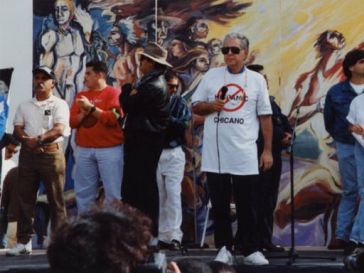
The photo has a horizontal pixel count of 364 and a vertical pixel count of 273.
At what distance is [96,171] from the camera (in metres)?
9.85

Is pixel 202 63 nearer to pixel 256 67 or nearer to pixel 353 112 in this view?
pixel 256 67

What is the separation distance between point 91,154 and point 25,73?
1468mm

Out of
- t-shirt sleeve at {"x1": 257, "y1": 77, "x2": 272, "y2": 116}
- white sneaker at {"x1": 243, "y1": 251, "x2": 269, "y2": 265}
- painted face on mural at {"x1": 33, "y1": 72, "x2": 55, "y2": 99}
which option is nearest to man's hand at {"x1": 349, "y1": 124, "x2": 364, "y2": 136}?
t-shirt sleeve at {"x1": 257, "y1": 77, "x2": 272, "y2": 116}

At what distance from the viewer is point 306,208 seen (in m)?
10.2

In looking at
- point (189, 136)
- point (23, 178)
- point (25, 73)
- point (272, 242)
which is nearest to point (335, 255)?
point (272, 242)

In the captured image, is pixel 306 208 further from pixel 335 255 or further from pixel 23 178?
pixel 23 178

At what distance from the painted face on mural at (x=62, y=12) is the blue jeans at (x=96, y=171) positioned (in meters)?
1.70

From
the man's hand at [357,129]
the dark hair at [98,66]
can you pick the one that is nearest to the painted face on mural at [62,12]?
the dark hair at [98,66]

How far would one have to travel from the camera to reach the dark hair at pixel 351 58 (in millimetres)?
9508

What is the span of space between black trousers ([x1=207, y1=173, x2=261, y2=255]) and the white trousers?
1400 millimetres

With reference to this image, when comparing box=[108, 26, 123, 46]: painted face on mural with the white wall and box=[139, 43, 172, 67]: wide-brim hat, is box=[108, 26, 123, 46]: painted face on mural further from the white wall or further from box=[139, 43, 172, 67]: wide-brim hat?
box=[139, 43, 172, 67]: wide-brim hat

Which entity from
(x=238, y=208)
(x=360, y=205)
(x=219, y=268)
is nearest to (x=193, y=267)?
(x=219, y=268)

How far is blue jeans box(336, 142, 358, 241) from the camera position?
9539 millimetres

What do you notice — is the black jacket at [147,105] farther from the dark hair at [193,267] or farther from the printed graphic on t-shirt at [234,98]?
the dark hair at [193,267]
